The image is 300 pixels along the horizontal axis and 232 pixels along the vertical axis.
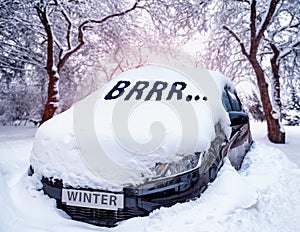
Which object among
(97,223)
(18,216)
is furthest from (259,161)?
(18,216)

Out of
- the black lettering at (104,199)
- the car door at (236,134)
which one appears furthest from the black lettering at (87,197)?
the car door at (236,134)

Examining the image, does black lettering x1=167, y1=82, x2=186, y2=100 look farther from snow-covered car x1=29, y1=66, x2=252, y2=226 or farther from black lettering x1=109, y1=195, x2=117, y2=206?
black lettering x1=109, y1=195, x2=117, y2=206

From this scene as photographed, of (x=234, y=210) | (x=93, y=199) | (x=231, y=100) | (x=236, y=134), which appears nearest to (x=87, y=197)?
(x=93, y=199)

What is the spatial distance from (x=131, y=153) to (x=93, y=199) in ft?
1.57

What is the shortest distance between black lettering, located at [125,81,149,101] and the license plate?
1.20m

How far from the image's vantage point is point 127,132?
2.68 m

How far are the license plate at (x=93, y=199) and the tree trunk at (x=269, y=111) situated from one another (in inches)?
287

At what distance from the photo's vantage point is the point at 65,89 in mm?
14477

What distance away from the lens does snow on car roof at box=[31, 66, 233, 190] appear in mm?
2479

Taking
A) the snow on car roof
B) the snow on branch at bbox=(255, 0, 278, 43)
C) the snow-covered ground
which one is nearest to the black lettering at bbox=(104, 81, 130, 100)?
the snow on car roof

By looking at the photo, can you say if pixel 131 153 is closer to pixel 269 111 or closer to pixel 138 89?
pixel 138 89

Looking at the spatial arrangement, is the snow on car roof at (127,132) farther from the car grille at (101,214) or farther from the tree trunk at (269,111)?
the tree trunk at (269,111)

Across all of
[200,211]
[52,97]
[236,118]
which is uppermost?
[236,118]

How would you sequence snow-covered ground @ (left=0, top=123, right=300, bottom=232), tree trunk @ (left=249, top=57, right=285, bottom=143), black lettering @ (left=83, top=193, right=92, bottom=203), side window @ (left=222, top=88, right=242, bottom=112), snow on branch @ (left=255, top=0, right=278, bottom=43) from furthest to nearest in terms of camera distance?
1. tree trunk @ (left=249, top=57, right=285, bottom=143)
2. snow on branch @ (left=255, top=0, right=278, bottom=43)
3. side window @ (left=222, top=88, right=242, bottom=112)
4. black lettering @ (left=83, top=193, right=92, bottom=203)
5. snow-covered ground @ (left=0, top=123, right=300, bottom=232)
